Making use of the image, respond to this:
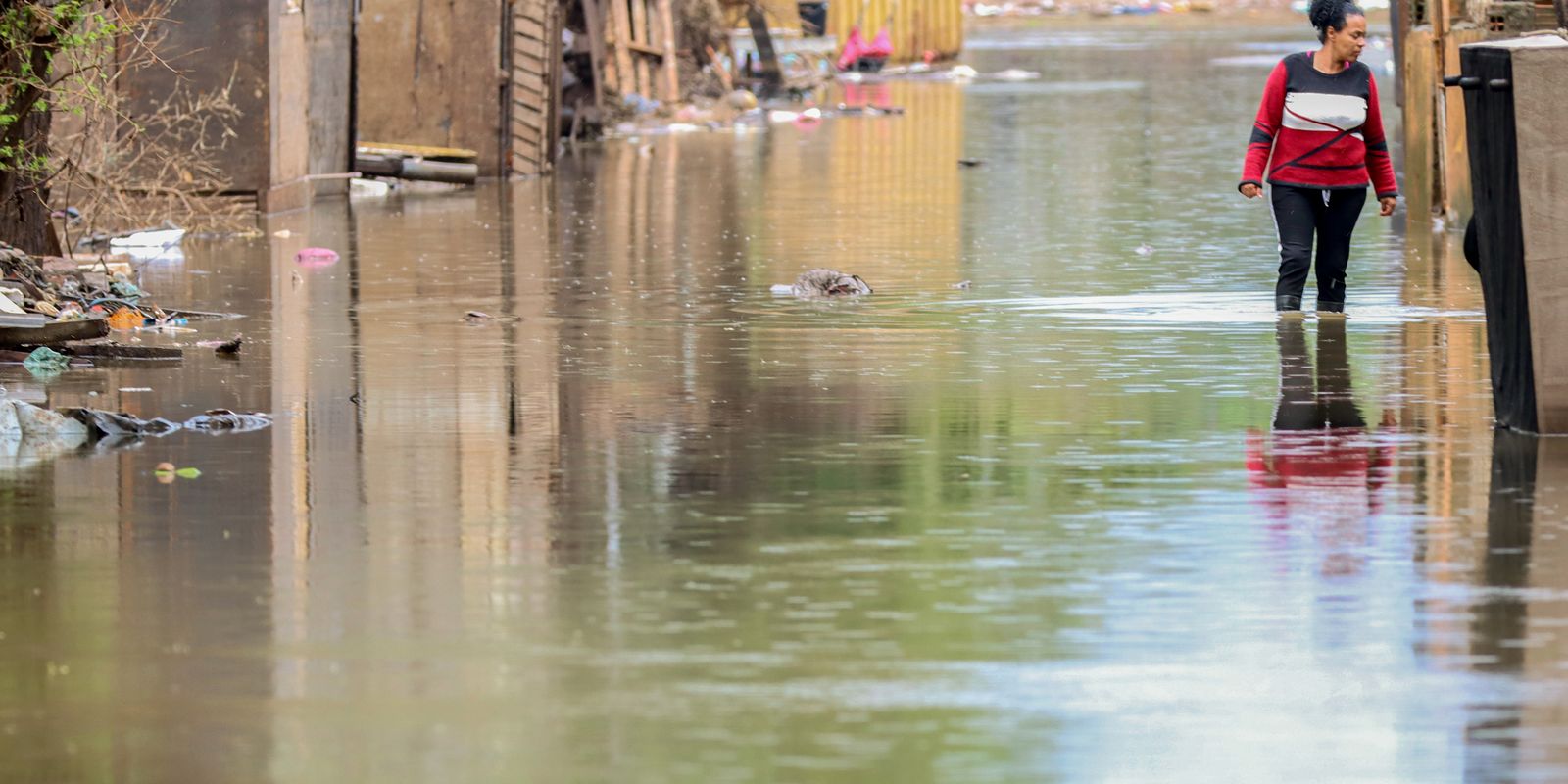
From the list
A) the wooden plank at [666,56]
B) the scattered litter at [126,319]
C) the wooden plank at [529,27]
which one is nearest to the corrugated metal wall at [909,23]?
the wooden plank at [666,56]

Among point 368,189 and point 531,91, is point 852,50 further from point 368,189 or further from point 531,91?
point 368,189

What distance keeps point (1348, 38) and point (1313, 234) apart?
0.95m

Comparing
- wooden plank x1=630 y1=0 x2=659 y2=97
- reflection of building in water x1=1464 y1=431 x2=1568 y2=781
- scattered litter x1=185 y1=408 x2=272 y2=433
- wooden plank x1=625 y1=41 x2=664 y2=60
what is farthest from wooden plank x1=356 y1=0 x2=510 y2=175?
reflection of building in water x1=1464 y1=431 x2=1568 y2=781

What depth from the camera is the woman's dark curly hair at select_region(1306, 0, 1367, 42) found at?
38.8ft

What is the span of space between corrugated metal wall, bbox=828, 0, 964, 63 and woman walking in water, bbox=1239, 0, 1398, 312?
35.7m

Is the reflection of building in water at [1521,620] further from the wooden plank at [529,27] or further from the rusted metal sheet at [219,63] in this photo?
the wooden plank at [529,27]

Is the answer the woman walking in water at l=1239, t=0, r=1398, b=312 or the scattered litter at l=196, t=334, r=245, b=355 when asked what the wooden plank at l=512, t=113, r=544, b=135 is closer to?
the scattered litter at l=196, t=334, r=245, b=355

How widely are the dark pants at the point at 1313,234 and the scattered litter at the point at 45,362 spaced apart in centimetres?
529

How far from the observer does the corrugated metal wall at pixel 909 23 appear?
1892 inches

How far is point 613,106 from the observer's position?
32.0 meters

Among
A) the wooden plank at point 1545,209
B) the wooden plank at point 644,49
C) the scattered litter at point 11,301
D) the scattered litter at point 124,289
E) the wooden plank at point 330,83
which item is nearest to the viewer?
the wooden plank at point 1545,209

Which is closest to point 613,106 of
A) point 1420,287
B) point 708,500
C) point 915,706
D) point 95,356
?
point 1420,287

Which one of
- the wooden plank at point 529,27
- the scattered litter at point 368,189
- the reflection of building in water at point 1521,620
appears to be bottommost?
the reflection of building in water at point 1521,620

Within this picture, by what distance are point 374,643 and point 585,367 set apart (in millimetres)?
5045
